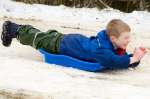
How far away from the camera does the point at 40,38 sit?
19.6 ft

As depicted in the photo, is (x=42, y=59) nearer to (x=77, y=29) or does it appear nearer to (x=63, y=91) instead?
(x=63, y=91)

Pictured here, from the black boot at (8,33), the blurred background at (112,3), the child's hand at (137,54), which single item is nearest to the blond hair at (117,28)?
the child's hand at (137,54)

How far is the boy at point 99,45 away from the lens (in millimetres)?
5523

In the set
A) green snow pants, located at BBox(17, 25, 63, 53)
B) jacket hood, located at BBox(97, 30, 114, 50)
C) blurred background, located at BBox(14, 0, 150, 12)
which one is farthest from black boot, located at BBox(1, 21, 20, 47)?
blurred background, located at BBox(14, 0, 150, 12)

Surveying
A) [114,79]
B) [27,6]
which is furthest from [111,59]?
[27,6]

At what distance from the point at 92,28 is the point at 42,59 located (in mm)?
2337

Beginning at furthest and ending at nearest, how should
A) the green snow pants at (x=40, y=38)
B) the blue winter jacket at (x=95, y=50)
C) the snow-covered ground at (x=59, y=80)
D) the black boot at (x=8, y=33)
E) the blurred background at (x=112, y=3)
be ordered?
the blurred background at (x=112, y=3) < the black boot at (x=8, y=33) < the green snow pants at (x=40, y=38) < the blue winter jacket at (x=95, y=50) < the snow-covered ground at (x=59, y=80)

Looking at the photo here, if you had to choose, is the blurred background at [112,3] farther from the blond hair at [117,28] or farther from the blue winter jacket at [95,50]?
the blond hair at [117,28]

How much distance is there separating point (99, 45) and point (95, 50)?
6 cm

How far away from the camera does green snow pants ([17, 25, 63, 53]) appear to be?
589cm

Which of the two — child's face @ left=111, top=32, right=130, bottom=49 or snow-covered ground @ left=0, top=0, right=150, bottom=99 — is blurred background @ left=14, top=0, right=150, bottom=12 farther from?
child's face @ left=111, top=32, right=130, bottom=49

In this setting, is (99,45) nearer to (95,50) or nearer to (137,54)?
(95,50)

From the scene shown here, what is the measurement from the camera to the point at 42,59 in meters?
6.04

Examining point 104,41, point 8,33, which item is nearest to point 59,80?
point 104,41
